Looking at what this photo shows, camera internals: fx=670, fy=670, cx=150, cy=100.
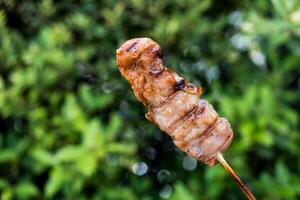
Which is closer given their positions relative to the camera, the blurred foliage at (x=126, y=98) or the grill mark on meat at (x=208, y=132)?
Answer: the grill mark on meat at (x=208, y=132)

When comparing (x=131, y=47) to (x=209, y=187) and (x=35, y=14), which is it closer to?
(x=209, y=187)

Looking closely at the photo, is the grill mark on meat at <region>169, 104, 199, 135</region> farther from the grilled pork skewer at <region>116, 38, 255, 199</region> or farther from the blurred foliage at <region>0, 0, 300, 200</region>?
the blurred foliage at <region>0, 0, 300, 200</region>

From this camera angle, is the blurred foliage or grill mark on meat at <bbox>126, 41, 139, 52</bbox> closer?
grill mark on meat at <bbox>126, 41, 139, 52</bbox>

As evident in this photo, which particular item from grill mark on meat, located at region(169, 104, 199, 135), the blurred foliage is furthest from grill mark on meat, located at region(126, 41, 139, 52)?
the blurred foliage

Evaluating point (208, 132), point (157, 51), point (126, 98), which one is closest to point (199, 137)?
point (208, 132)

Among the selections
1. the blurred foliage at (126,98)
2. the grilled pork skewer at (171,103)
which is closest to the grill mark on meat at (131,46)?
the grilled pork skewer at (171,103)

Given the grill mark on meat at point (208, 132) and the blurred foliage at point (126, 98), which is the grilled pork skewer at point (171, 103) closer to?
the grill mark on meat at point (208, 132)

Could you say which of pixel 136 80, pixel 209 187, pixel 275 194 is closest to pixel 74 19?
pixel 209 187
